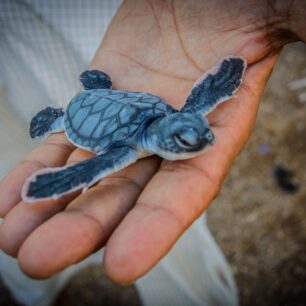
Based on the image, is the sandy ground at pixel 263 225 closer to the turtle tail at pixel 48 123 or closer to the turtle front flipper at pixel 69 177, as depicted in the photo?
the turtle tail at pixel 48 123

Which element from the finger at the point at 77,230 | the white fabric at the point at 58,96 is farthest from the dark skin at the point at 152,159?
the white fabric at the point at 58,96

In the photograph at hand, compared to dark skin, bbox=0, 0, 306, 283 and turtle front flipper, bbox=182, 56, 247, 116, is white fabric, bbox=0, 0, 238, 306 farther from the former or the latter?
turtle front flipper, bbox=182, 56, 247, 116

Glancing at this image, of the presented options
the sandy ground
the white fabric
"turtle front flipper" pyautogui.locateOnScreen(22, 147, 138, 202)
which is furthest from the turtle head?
the sandy ground

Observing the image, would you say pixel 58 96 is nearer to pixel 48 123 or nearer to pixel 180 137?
pixel 48 123

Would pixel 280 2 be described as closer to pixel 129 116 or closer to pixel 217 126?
pixel 217 126

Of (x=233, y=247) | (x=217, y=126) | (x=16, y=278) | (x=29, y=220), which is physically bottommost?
(x=233, y=247)

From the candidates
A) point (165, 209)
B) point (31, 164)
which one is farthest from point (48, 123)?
point (165, 209)

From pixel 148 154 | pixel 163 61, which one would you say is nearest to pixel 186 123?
pixel 148 154
